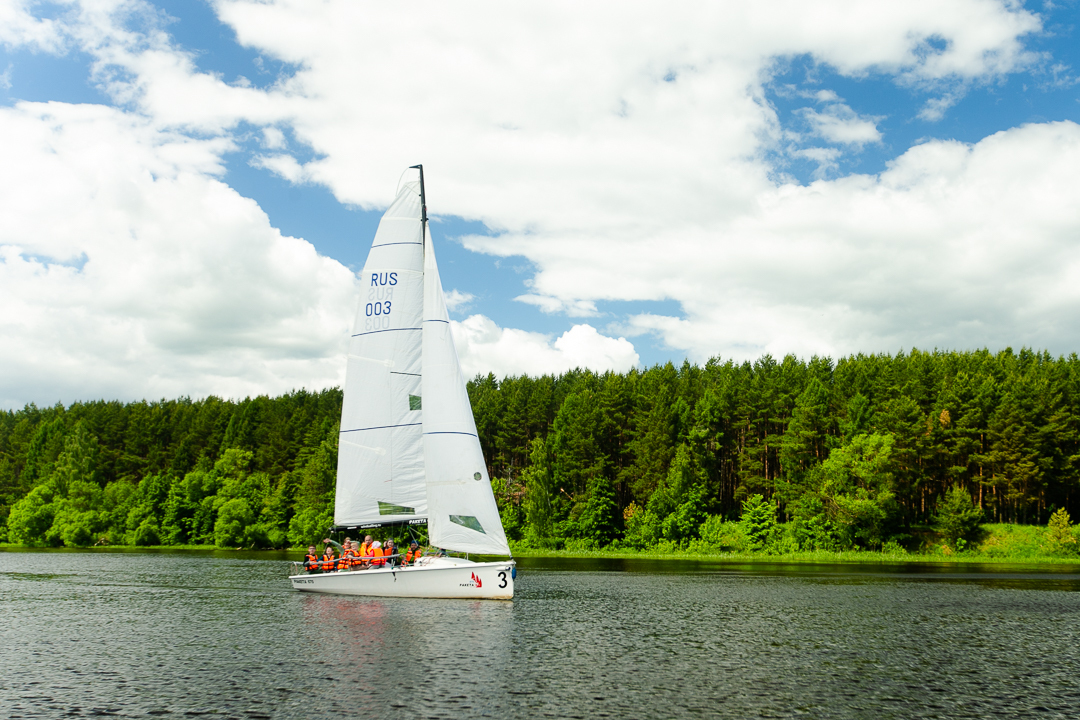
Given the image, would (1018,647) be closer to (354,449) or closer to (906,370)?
(354,449)

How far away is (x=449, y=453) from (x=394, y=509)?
407cm

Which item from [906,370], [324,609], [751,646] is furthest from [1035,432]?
[324,609]

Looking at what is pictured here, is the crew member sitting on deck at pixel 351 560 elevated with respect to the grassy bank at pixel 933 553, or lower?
elevated

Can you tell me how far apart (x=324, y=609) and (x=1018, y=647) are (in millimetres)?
26905

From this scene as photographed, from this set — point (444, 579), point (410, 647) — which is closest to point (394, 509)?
point (444, 579)

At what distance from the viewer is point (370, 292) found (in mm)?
38750

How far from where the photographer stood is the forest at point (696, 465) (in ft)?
284

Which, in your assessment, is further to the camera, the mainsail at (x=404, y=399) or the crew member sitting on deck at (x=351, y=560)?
the crew member sitting on deck at (x=351, y=560)

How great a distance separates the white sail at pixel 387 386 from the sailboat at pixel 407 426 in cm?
5

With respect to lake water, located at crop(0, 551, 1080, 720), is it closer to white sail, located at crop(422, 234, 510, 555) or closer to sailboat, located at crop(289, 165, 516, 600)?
sailboat, located at crop(289, 165, 516, 600)

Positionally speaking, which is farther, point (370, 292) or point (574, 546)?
point (574, 546)

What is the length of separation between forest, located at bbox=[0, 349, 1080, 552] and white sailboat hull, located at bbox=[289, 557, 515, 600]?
58.9 meters

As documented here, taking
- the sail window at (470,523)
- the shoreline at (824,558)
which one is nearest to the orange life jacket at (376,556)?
the sail window at (470,523)

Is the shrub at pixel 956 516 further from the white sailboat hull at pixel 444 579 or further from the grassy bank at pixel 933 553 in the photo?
the white sailboat hull at pixel 444 579
